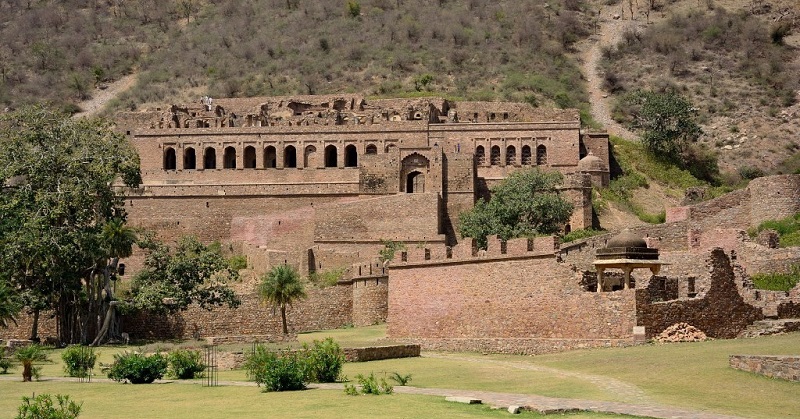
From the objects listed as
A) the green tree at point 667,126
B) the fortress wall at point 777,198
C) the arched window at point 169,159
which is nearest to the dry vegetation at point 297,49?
the green tree at point 667,126

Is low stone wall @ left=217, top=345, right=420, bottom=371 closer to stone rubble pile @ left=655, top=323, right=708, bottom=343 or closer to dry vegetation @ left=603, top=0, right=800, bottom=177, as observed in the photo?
stone rubble pile @ left=655, top=323, right=708, bottom=343

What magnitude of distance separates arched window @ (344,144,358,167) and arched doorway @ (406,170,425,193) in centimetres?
626

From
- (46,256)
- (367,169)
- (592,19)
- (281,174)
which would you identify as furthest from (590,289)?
(592,19)

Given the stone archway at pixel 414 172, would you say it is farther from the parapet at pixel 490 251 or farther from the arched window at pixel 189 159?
the parapet at pixel 490 251

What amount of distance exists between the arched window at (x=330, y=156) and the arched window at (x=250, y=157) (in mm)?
3928

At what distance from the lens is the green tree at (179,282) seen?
164ft

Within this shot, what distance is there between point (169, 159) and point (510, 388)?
49.6m

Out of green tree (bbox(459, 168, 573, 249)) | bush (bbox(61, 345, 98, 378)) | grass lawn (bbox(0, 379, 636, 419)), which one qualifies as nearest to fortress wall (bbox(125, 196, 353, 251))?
green tree (bbox(459, 168, 573, 249))

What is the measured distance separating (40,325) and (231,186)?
18969 mm

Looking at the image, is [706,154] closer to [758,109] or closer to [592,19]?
[758,109]

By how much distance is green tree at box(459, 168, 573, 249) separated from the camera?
5881 centimetres

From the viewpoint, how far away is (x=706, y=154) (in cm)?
7869

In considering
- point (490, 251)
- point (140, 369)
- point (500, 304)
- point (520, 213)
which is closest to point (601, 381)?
point (140, 369)

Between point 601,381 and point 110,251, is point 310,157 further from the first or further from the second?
point 601,381
